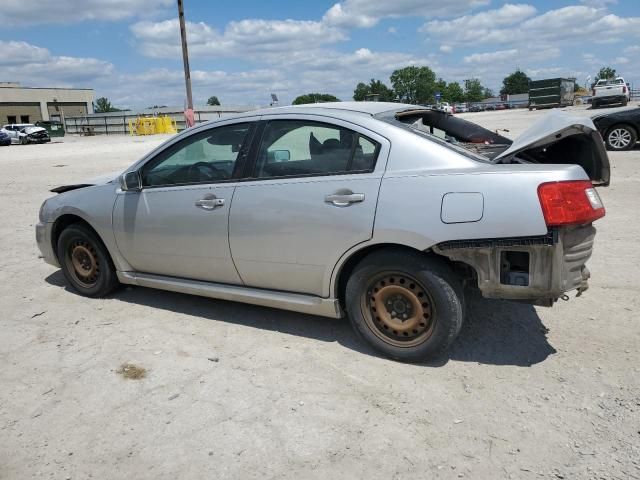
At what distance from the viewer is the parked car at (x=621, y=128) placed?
1385 centimetres

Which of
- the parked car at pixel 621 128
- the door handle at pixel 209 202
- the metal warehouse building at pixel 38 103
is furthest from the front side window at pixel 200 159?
the metal warehouse building at pixel 38 103

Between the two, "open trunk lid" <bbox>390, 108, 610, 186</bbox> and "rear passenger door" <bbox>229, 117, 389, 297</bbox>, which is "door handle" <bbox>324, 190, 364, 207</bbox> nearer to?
"rear passenger door" <bbox>229, 117, 389, 297</bbox>

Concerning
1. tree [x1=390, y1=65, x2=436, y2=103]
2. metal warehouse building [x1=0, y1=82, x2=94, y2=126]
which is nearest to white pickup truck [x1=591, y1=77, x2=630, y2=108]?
metal warehouse building [x1=0, y1=82, x2=94, y2=126]

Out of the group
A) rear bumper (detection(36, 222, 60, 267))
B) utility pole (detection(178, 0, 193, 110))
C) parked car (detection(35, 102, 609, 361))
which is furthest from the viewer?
utility pole (detection(178, 0, 193, 110))

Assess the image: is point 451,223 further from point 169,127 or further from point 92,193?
point 169,127

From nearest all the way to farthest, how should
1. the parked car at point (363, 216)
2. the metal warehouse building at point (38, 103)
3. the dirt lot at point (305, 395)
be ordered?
the dirt lot at point (305, 395) < the parked car at point (363, 216) < the metal warehouse building at point (38, 103)

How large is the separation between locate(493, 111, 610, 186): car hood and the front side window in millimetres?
1918

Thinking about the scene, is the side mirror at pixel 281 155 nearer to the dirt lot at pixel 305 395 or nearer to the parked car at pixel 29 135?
the dirt lot at pixel 305 395

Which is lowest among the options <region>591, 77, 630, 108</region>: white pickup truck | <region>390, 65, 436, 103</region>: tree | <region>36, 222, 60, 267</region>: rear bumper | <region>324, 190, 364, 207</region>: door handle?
<region>36, 222, 60, 267</region>: rear bumper

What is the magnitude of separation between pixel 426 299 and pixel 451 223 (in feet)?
1.79

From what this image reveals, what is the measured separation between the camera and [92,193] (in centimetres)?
480

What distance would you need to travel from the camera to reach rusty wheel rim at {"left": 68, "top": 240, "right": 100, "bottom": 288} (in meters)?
4.94

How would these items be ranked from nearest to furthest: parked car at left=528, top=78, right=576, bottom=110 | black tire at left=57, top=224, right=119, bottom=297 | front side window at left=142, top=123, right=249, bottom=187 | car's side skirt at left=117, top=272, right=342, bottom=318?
car's side skirt at left=117, top=272, right=342, bottom=318 → front side window at left=142, top=123, right=249, bottom=187 → black tire at left=57, top=224, right=119, bottom=297 → parked car at left=528, top=78, right=576, bottom=110

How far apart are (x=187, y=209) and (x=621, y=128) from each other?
13645 millimetres
